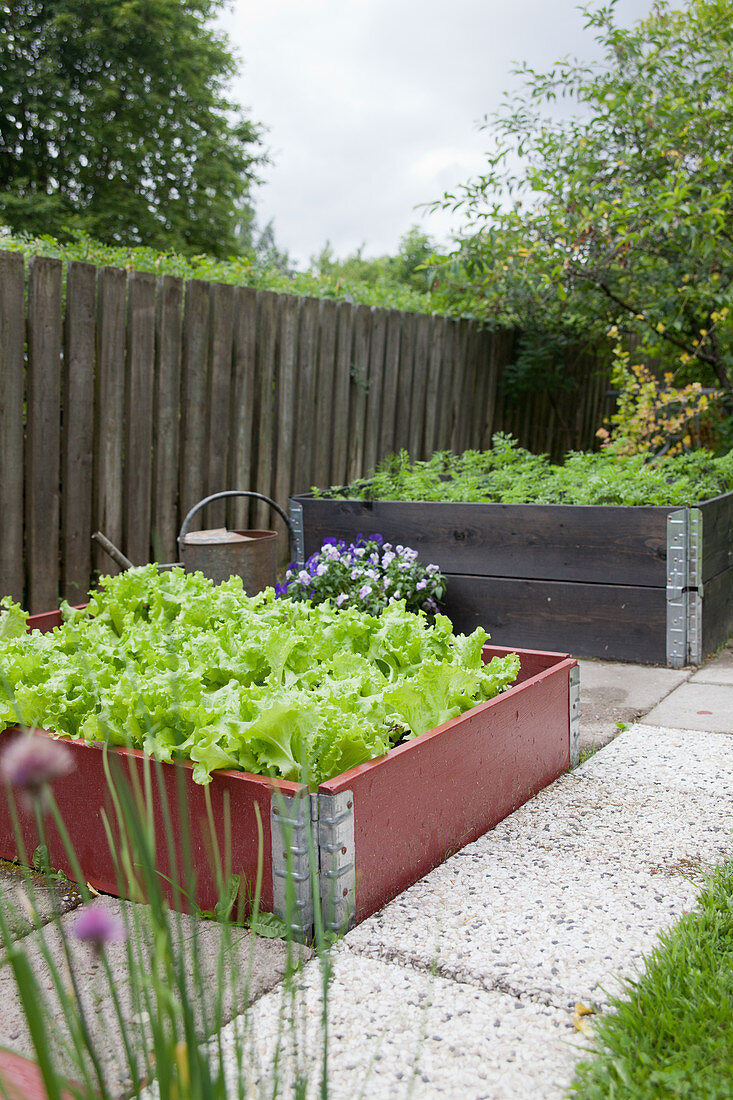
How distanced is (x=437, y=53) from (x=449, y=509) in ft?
19.8

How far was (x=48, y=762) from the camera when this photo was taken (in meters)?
0.71

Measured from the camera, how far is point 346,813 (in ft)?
6.14

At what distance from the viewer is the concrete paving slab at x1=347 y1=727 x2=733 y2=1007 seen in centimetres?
177

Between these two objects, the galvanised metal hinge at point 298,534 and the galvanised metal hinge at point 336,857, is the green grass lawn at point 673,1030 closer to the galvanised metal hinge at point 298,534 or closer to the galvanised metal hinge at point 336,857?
the galvanised metal hinge at point 336,857

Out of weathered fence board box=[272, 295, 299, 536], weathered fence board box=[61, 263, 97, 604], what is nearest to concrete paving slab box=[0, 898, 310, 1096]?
weathered fence board box=[61, 263, 97, 604]

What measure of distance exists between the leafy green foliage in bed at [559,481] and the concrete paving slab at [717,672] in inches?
32.2

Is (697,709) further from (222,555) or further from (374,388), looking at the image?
(374,388)

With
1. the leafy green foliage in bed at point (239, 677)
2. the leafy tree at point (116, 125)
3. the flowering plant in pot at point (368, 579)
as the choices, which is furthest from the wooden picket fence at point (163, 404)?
the leafy tree at point (116, 125)

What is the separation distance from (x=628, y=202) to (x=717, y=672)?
4116mm

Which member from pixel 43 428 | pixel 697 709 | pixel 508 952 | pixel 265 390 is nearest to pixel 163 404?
pixel 43 428

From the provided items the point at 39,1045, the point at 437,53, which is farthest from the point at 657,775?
the point at 437,53

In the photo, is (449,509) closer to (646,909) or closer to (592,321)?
(646,909)

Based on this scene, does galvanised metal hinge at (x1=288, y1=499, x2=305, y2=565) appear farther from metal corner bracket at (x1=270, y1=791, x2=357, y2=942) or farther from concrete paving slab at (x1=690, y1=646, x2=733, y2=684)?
metal corner bracket at (x1=270, y1=791, x2=357, y2=942)

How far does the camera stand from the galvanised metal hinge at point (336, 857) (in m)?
1.84
